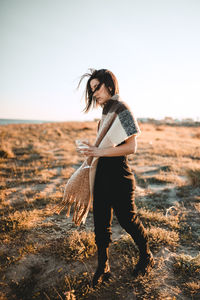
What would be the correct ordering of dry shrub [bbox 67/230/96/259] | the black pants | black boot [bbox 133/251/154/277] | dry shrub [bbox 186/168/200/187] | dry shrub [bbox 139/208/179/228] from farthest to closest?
dry shrub [bbox 186/168/200/187] < dry shrub [bbox 139/208/179/228] < dry shrub [bbox 67/230/96/259] < black boot [bbox 133/251/154/277] < the black pants

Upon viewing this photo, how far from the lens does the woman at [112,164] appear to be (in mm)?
1530

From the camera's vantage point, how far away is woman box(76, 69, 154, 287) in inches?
60.2

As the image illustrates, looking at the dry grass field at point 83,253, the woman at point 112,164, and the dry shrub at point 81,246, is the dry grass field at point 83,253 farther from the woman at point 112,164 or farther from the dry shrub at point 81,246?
the woman at point 112,164

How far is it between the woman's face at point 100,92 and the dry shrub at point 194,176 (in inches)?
169

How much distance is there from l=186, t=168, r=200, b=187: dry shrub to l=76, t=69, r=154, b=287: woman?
3808 mm

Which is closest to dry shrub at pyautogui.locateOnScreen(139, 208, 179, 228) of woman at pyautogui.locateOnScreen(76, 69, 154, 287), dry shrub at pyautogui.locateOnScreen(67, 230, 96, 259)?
dry shrub at pyautogui.locateOnScreen(67, 230, 96, 259)

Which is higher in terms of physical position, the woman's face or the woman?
the woman's face

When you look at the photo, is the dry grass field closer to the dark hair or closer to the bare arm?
the bare arm

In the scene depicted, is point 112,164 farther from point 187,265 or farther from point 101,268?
point 187,265


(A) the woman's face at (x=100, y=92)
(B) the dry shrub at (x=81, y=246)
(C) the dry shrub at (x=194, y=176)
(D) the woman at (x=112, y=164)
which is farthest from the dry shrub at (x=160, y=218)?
(A) the woman's face at (x=100, y=92)

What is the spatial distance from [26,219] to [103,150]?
7.42 feet

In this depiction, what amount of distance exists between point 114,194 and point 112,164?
0.88 feet

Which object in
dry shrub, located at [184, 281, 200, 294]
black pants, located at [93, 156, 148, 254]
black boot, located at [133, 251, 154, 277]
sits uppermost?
black pants, located at [93, 156, 148, 254]

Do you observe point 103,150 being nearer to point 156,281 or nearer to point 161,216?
point 156,281
